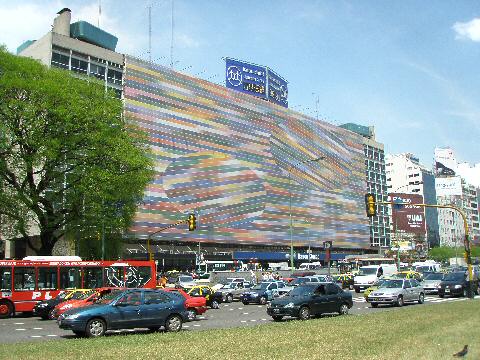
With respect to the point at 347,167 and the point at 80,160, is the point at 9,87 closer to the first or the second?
the point at 80,160

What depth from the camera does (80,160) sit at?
39.2 metres

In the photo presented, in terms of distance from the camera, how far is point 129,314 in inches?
709

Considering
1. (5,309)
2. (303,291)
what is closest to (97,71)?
(5,309)

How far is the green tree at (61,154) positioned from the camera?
121ft

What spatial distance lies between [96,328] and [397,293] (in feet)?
61.5

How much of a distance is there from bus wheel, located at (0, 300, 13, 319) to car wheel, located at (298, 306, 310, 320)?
1644 centimetres

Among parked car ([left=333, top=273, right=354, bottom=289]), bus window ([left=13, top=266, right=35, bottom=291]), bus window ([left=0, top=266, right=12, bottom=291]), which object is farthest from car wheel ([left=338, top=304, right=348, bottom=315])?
parked car ([left=333, top=273, right=354, bottom=289])

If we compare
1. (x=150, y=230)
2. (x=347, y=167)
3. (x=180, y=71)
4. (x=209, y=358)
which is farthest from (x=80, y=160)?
(x=347, y=167)

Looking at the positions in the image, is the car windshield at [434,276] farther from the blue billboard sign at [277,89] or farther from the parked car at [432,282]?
the blue billboard sign at [277,89]

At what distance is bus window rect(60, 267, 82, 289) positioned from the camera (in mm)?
32281

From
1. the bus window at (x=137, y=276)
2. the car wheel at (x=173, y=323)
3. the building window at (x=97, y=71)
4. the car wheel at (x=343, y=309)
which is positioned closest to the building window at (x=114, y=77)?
the building window at (x=97, y=71)

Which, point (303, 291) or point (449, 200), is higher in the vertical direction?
point (449, 200)

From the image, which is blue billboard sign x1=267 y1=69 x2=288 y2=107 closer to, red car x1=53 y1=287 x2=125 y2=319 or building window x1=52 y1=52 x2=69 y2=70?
building window x1=52 y1=52 x2=69 y2=70

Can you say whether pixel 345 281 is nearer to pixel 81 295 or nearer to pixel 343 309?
pixel 343 309
